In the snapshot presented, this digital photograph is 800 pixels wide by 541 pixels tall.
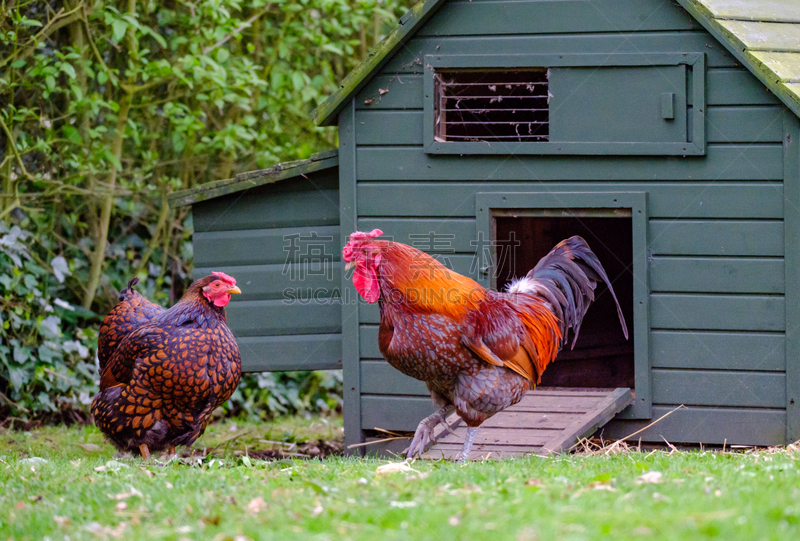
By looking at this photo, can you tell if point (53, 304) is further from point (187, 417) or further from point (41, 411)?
point (187, 417)

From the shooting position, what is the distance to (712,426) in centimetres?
570

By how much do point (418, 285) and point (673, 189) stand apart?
208 centimetres

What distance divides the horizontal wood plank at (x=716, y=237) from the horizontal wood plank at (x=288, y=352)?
106 inches

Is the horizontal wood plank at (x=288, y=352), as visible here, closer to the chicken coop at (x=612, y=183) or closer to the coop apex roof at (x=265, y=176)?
the chicken coop at (x=612, y=183)

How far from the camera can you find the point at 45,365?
8055 mm

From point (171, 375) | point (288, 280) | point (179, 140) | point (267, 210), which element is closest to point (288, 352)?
point (288, 280)

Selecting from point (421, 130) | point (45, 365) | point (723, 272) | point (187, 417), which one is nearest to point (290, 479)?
point (187, 417)

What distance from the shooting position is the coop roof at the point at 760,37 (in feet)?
17.2

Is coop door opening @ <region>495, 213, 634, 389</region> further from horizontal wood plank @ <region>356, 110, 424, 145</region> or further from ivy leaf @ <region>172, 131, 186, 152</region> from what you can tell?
ivy leaf @ <region>172, 131, 186, 152</region>

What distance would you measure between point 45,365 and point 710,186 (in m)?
6.59

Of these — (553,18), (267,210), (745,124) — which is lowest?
(267,210)

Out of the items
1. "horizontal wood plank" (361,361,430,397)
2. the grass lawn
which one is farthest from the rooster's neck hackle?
"horizontal wood plank" (361,361,430,397)

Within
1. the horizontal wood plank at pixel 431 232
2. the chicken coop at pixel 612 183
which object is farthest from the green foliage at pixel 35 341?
the horizontal wood plank at pixel 431 232

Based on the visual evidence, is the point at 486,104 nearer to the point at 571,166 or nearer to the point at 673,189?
the point at 571,166
